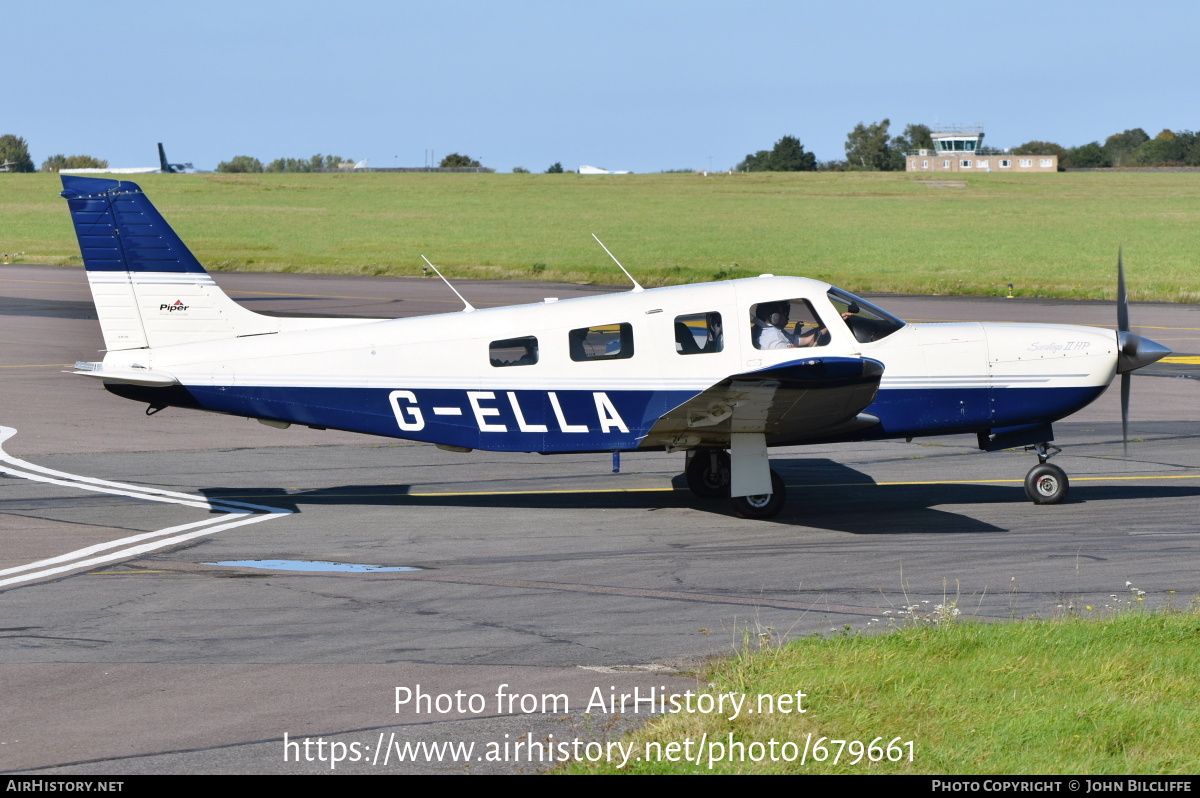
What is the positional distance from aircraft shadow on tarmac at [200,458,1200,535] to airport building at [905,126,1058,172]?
150 metres

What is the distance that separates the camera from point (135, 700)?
735cm

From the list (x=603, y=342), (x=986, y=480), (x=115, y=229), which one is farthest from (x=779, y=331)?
(x=115, y=229)

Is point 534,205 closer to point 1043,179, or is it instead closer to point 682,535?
point 1043,179

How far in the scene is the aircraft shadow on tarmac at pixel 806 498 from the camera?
13266 mm

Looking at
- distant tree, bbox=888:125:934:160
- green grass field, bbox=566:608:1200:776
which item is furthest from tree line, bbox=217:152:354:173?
green grass field, bbox=566:608:1200:776

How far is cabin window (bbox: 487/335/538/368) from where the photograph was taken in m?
12.9

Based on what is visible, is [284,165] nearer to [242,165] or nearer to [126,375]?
[242,165]

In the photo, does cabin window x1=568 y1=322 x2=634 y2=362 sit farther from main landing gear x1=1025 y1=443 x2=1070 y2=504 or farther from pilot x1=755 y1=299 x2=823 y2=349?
main landing gear x1=1025 y1=443 x2=1070 y2=504

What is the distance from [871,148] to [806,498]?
18141cm

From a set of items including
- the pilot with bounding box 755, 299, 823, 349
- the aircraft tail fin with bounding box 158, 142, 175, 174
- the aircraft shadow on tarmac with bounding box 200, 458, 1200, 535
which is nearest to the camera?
the pilot with bounding box 755, 299, 823, 349

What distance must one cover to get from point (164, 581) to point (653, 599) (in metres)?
4.26

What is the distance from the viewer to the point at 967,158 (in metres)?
166

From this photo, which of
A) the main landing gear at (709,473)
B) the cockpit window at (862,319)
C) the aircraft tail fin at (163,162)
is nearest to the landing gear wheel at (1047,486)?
the cockpit window at (862,319)

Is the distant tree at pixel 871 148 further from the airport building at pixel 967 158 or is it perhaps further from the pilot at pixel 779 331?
the pilot at pixel 779 331
